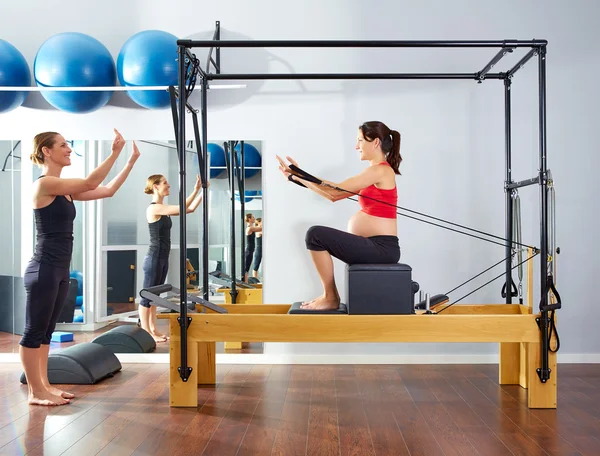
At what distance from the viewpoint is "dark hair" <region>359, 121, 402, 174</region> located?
338cm

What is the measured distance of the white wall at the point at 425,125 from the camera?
4.27m

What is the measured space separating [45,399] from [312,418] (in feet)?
4.11

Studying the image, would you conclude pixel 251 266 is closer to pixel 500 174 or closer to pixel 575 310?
pixel 500 174

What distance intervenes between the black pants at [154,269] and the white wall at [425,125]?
25.2 inches

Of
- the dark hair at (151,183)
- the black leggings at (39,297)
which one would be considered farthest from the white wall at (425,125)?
the black leggings at (39,297)

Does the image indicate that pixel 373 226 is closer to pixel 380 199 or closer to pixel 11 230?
pixel 380 199

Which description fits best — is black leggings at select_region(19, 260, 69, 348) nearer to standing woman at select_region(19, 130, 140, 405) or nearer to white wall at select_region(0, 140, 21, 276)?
standing woman at select_region(19, 130, 140, 405)

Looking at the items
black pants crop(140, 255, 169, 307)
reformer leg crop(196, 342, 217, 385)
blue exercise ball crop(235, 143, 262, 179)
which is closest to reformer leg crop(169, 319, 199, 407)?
reformer leg crop(196, 342, 217, 385)

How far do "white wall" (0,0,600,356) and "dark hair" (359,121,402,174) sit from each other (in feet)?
2.77

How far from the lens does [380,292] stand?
124 inches

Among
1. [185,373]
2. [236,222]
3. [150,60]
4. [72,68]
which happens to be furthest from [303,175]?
[72,68]

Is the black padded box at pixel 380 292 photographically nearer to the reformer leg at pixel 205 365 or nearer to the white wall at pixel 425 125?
the reformer leg at pixel 205 365

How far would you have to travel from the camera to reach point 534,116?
4273mm

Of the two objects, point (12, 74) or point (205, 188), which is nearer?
point (205, 188)
